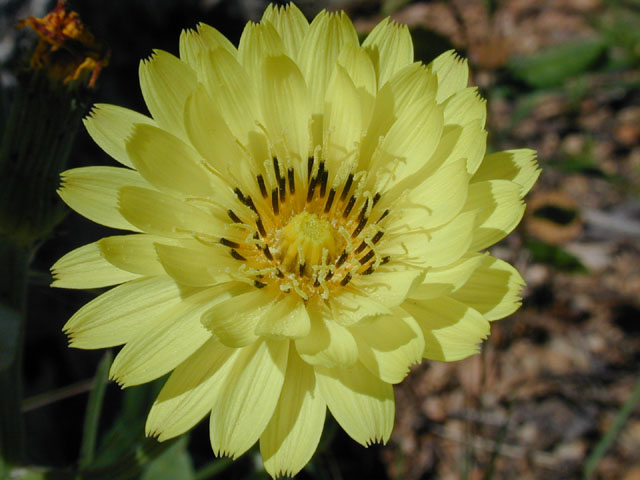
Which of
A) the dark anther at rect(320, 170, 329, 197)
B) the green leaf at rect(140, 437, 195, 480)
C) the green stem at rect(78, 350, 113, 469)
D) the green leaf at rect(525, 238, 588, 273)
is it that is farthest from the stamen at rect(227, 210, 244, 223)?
the green leaf at rect(525, 238, 588, 273)

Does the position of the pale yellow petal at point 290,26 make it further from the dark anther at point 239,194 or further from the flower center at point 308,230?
the dark anther at point 239,194

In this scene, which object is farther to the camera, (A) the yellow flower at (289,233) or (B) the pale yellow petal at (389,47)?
(B) the pale yellow petal at (389,47)

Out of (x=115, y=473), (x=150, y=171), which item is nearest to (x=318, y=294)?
(x=150, y=171)

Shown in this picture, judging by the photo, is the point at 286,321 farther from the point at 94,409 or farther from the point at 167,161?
the point at 94,409

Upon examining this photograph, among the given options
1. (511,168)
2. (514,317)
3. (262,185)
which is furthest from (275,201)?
(514,317)

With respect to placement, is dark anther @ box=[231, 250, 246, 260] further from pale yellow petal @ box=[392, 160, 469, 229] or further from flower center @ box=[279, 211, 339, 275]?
pale yellow petal @ box=[392, 160, 469, 229]

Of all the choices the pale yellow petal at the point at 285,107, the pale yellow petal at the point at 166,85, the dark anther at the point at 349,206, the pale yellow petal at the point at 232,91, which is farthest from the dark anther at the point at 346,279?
the pale yellow petal at the point at 166,85
